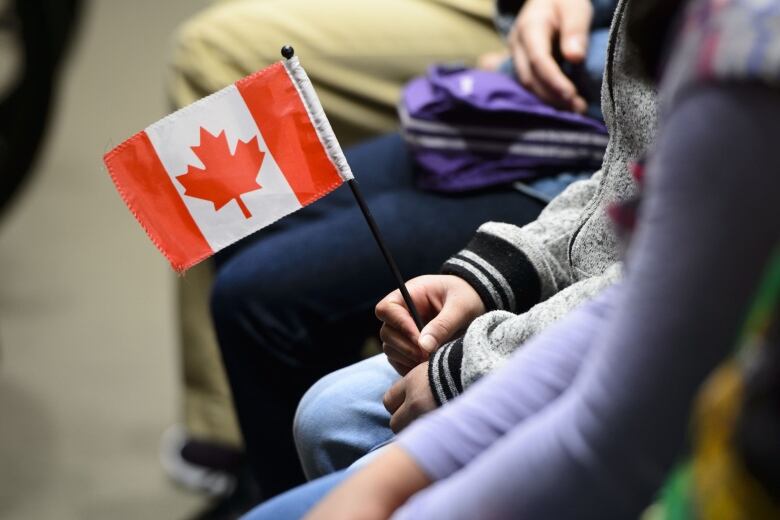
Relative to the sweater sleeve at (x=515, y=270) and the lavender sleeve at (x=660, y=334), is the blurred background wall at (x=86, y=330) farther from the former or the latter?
the lavender sleeve at (x=660, y=334)

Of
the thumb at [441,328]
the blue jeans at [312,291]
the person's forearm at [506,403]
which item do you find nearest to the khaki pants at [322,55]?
the blue jeans at [312,291]

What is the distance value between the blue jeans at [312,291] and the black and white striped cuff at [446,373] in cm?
32

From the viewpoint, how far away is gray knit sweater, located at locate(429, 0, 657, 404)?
722mm

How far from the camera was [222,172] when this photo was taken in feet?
2.74

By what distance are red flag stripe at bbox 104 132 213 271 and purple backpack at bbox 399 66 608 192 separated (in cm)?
34

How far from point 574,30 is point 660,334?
0.66m

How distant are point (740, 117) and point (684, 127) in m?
0.02

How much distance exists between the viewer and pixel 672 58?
50 centimetres

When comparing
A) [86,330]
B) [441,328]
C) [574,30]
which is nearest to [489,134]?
[574,30]

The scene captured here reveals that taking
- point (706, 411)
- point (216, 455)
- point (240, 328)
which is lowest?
point (216, 455)

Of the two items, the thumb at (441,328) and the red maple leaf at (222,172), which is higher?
the red maple leaf at (222,172)

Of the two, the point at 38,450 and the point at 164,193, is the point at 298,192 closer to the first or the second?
the point at 164,193

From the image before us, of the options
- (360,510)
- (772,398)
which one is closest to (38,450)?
(360,510)

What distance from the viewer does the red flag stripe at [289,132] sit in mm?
820
